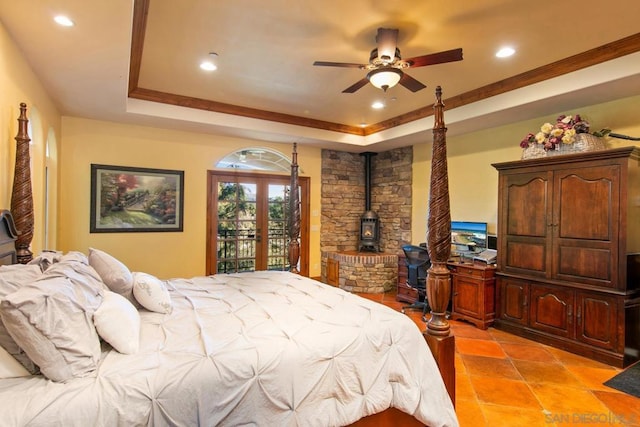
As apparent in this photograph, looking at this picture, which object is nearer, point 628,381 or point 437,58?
point 437,58

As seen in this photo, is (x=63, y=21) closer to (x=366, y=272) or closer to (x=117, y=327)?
(x=117, y=327)

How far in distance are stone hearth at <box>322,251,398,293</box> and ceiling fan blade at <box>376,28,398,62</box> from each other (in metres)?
3.64

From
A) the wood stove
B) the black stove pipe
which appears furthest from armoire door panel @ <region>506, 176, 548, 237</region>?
the black stove pipe

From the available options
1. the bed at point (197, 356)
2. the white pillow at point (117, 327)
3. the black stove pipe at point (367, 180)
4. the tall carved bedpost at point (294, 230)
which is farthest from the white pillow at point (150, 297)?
the black stove pipe at point (367, 180)

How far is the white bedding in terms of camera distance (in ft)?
4.15

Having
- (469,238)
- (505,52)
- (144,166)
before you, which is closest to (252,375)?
(505,52)

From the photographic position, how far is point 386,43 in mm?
2836

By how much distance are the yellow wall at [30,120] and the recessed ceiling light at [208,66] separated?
143 cm

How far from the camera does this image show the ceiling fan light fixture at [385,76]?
9.40ft

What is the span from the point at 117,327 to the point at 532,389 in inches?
118

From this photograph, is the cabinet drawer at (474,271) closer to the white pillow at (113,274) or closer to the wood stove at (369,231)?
the wood stove at (369,231)

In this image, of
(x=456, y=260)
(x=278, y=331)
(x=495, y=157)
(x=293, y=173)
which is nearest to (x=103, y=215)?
(x=293, y=173)

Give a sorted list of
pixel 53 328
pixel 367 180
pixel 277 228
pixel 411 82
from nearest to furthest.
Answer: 1. pixel 53 328
2. pixel 411 82
3. pixel 277 228
4. pixel 367 180

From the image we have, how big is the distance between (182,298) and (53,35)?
6.87 ft
